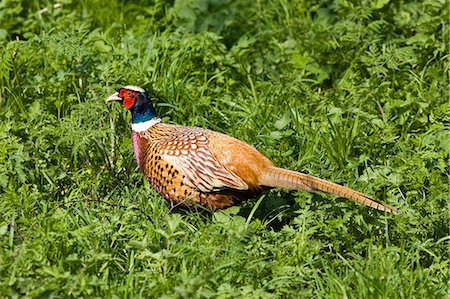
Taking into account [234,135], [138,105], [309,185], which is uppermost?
[138,105]

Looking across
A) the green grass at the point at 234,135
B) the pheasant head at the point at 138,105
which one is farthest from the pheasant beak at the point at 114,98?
the green grass at the point at 234,135

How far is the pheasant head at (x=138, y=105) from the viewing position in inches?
203

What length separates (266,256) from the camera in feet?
14.1

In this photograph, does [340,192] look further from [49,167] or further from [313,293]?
[49,167]

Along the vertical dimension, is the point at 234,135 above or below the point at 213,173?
below

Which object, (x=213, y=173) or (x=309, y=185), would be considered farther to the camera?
(x=213, y=173)

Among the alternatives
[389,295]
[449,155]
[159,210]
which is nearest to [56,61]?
[159,210]

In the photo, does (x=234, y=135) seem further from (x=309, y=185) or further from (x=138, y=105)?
(x=309, y=185)

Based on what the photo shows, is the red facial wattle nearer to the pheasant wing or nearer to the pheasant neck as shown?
the pheasant neck

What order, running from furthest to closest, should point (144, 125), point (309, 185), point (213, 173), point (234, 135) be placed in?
point (234, 135)
point (144, 125)
point (213, 173)
point (309, 185)

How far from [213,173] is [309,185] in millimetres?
467

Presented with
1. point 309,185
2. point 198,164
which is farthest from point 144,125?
point 309,185

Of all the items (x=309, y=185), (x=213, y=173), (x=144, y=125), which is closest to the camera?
(x=309, y=185)

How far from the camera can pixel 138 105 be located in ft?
17.0
